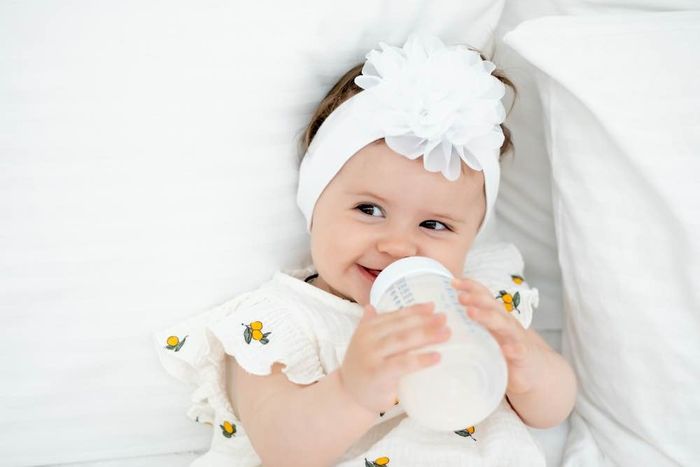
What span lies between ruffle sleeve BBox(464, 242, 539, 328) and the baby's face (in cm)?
16

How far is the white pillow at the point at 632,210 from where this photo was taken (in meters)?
1.19

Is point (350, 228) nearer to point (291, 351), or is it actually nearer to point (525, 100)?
point (291, 351)

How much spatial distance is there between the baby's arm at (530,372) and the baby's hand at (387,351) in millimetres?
107

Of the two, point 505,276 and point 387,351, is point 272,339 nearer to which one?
point 387,351

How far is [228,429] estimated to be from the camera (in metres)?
1.27

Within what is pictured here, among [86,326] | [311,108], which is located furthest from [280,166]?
[86,326]

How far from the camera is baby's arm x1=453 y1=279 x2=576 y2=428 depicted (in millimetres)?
986

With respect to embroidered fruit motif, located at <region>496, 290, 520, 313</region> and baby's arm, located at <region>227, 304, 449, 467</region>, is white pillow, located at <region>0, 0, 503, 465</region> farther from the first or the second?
embroidered fruit motif, located at <region>496, 290, 520, 313</region>

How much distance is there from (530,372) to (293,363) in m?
0.37

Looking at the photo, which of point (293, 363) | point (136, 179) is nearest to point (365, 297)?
point (293, 363)

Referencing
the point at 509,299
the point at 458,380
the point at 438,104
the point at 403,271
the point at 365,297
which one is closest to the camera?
the point at 458,380

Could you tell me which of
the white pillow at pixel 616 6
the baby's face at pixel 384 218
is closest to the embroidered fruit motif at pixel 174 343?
the baby's face at pixel 384 218

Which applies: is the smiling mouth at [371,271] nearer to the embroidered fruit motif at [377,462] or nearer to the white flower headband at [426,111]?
the white flower headband at [426,111]

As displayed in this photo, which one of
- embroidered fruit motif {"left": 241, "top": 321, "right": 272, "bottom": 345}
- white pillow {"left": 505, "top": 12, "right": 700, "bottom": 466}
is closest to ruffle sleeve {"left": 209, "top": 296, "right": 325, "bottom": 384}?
embroidered fruit motif {"left": 241, "top": 321, "right": 272, "bottom": 345}
